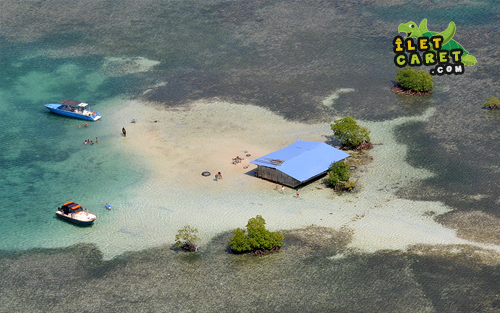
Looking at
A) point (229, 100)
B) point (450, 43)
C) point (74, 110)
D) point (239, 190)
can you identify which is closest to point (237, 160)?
point (239, 190)

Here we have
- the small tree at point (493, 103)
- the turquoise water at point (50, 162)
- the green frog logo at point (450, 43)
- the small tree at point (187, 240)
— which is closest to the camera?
the small tree at point (187, 240)

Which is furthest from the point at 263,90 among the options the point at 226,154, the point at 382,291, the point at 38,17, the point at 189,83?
the point at 38,17

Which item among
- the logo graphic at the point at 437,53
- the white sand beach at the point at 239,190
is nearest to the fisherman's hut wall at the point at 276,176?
the white sand beach at the point at 239,190

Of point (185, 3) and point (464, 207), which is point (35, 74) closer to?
point (185, 3)

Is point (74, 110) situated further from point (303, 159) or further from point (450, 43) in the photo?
point (450, 43)

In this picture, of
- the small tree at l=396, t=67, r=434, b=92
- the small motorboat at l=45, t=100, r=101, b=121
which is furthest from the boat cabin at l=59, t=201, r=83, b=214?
the small tree at l=396, t=67, r=434, b=92

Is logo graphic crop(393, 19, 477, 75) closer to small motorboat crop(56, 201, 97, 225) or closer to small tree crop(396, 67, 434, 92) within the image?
small tree crop(396, 67, 434, 92)

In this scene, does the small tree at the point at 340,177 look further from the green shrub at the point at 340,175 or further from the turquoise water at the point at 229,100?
the turquoise water at the point at 229,100
